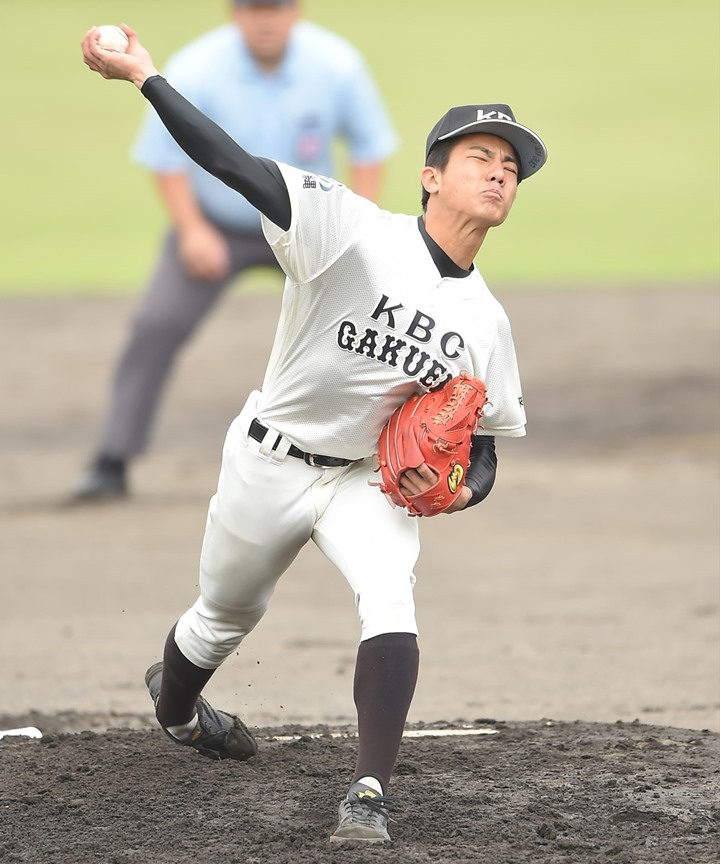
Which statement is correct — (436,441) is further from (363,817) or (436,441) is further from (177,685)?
(177,685)

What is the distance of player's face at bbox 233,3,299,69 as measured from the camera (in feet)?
26.4

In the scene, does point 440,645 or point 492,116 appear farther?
point 440,645

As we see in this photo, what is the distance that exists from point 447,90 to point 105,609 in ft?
69.6

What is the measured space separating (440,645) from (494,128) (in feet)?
9.44

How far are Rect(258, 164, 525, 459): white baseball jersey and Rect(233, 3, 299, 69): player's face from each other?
445cm

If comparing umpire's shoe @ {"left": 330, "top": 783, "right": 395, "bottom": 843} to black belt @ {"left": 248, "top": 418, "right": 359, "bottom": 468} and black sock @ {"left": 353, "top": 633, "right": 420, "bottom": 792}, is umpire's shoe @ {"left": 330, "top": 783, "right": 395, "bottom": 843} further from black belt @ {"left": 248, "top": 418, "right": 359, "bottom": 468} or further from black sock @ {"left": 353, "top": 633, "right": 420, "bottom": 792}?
black belt @ {"left": 248, "top": 418, "right": 359, "bottom": 468}

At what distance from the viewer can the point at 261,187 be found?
11.6 ft

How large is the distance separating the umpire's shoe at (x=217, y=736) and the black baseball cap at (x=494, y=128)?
5.34 feet

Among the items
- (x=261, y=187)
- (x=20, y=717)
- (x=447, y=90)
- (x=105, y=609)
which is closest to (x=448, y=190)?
(x=261, y=187)

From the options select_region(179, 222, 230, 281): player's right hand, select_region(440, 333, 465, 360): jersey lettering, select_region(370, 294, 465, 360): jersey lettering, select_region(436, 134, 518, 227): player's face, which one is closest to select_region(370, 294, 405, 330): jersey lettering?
select_region(370, 294, 465, 360): jersey lettering

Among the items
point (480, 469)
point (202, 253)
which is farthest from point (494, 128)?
point (202, 253)

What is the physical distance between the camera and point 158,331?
329 inches

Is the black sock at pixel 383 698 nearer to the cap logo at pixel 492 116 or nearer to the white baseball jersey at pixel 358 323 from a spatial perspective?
the white baseball jersey at pixel 358 323

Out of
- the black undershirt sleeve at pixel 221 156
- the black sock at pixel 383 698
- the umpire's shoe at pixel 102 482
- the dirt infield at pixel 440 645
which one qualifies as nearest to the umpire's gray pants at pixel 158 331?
the umpire's shoe at pixel 102 482
